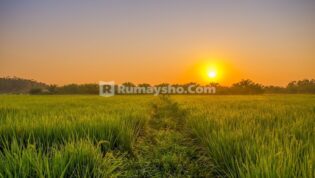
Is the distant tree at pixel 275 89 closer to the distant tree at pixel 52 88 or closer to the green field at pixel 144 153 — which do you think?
the distant tree at pixel 52 88

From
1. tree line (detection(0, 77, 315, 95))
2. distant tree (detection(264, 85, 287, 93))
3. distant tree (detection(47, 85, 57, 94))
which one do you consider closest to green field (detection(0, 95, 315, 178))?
tree line (detection(0, 77, 315, 95))

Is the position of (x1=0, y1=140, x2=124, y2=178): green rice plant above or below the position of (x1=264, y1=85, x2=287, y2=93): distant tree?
below

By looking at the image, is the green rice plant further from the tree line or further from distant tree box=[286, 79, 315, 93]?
distant tree box=[286, 79, 315, 93]

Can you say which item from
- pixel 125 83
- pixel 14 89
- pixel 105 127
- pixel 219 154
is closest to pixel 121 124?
pixel 105 127

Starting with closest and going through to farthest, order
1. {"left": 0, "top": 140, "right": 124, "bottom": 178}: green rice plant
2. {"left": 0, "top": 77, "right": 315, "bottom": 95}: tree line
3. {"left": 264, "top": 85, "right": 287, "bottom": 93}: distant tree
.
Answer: {"left": 0, "top": 140, "right": 124, "bottom": 178}: green rice plant
{"left": 0, "top": 77, "right": 315, "bottom": 95}: tree line
{"left": 264, "top": 85, "right": 287, "bottom": 93}: distant tree

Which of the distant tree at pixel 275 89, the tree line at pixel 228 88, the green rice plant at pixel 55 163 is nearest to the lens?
the green rice plant at pixel 55 163

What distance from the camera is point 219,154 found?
12.3ft

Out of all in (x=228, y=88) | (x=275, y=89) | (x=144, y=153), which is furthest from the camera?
(x=275, y=89)

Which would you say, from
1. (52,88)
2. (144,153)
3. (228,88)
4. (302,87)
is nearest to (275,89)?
(302,87)

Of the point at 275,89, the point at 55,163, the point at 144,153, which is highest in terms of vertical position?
the point at 275,89

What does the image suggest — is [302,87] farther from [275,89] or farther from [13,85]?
[13,85]

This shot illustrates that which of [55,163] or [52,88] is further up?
[52,88]

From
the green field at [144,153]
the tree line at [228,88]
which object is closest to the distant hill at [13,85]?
the tree line at [228,88]

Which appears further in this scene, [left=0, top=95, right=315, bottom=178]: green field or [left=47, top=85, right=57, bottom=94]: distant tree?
[left=47, top=85, right=57, bottom=94]: distant tree
